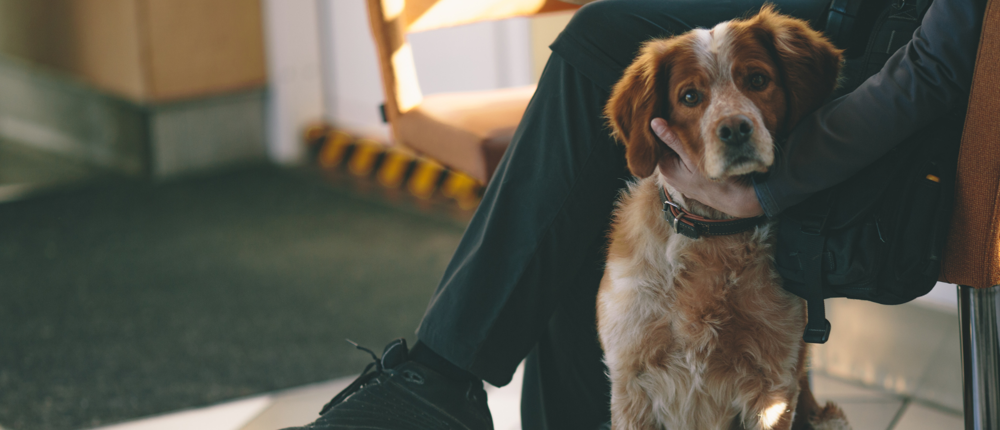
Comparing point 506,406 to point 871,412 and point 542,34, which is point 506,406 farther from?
point 542,34

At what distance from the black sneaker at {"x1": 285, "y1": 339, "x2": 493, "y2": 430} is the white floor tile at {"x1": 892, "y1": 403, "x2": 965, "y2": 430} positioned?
0.96 m

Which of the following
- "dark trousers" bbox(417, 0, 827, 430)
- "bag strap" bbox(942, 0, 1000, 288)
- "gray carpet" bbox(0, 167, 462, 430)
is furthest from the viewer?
"gray carpet" bbox(0, 167, 462, 430)

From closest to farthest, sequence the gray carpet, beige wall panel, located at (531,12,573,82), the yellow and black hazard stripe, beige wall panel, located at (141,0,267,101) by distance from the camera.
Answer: the gray carpet
beige wall panel, located at (531,12,573,82)
the yellow and black hazard stripe
beige wall panel, located at (141,0,267,101)

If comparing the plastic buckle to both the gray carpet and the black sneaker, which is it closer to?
the black sneaker

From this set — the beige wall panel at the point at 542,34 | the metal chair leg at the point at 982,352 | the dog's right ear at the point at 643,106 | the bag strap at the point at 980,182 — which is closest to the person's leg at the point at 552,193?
the dog's right ear at the point at 643,106

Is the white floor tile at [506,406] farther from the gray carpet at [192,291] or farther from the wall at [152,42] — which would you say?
the wall at [152,42]

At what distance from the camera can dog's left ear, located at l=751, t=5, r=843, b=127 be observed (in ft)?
3.32

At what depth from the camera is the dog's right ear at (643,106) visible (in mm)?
1040

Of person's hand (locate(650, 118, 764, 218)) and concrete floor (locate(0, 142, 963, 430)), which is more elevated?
person's hand (locate(650, 118, 764, 218))

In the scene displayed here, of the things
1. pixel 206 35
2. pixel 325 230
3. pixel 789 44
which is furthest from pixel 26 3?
pixel 789 44

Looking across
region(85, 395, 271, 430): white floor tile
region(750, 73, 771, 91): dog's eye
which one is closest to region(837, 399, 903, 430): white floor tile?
region(750, 73, 771, 91): dog's eye

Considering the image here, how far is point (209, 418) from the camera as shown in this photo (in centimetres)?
176

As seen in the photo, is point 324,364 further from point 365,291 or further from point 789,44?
point 789,44

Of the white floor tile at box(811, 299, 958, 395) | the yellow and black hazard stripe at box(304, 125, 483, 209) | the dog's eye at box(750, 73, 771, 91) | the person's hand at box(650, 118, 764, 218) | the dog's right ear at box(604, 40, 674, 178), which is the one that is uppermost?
the dog's eye at box(750, 73, 771, 91)
